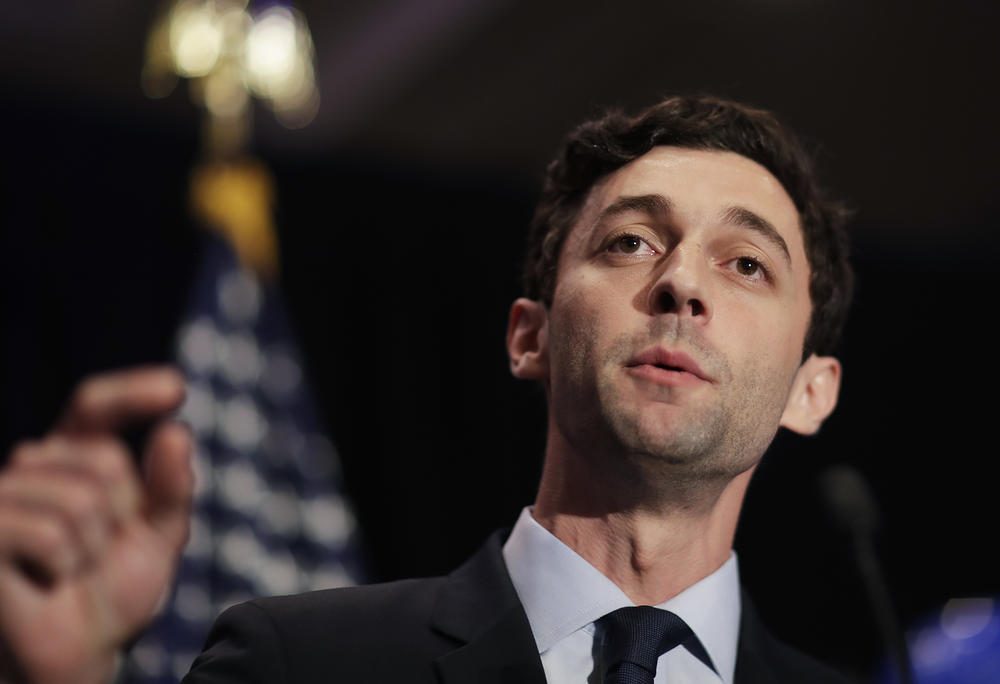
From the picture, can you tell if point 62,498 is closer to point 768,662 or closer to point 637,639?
point 637,639

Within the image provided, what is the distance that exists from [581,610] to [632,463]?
0.20m

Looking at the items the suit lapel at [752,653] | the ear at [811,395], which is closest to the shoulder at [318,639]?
the suit lapel at [752,653]

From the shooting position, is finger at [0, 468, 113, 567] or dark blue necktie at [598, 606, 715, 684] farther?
finger at [0, 468, 113, 567]

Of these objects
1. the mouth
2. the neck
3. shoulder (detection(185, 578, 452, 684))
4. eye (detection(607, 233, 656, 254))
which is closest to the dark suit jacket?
shoulder (detection(185, 578, 452, 684))

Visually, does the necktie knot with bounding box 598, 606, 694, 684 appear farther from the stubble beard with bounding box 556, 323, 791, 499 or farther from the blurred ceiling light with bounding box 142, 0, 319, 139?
the blurred ceiling light with bounding box 142, 0, 319, 139

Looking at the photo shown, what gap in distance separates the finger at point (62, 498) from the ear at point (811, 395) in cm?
100

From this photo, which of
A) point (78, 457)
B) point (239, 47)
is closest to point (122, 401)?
point (78, 457)

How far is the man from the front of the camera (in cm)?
135

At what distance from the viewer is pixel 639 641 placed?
4.46 feet

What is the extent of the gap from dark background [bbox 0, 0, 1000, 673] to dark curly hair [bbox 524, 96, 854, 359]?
98.2 inches

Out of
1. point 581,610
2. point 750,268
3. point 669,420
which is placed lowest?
point 581,610

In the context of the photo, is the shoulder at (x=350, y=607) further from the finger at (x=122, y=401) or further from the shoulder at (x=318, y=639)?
→ the finger at (x=122, y=401)

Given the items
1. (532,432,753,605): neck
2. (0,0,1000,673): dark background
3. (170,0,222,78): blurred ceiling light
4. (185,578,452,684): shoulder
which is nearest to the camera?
(185,578,452,684): shoulder

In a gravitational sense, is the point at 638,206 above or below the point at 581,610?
above
